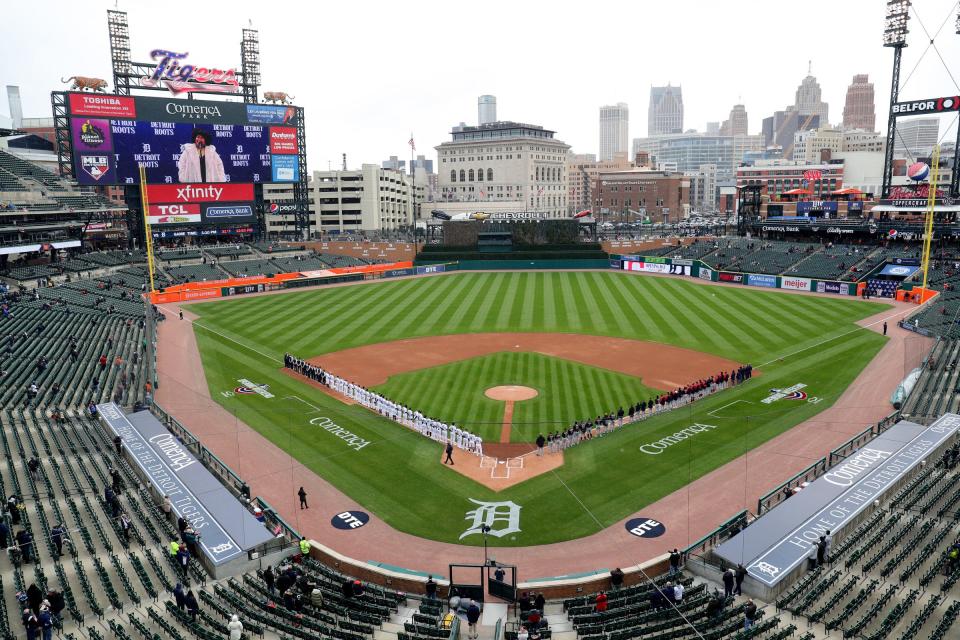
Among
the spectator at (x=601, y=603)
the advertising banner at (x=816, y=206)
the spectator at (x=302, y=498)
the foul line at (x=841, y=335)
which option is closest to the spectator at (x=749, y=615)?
the spectator at (x=601, y=603)

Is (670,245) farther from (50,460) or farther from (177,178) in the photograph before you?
(50,460)

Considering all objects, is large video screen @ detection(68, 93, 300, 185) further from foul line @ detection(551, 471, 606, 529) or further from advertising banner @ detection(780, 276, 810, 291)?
foul line @ detection(551, 471, 606, 529)

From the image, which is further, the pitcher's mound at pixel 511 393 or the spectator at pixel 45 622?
the pitcher's mound at pixel 511 393

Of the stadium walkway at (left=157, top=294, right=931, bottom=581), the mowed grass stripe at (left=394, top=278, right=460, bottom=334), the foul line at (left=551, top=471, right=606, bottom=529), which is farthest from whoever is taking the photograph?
the mowed grass stripe at (left=394, top=278, right=460, bottom=334)

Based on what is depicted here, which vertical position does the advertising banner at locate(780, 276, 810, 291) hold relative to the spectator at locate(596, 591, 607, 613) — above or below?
above

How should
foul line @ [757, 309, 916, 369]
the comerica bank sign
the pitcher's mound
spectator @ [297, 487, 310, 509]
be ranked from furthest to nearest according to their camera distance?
foul line @ [757, 309, 916, 369]
the pitcher's mound
the comerica bank sign
spectator @ [297, 487, 310, 509]

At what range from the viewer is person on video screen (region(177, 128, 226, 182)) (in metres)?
65.9

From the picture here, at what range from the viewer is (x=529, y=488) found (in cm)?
1995

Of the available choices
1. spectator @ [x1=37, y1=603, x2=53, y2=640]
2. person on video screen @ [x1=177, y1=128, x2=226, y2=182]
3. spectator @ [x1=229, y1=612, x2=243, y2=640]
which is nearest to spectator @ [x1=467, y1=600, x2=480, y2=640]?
spectator @ [x1=229, y1=612, x2=243, y2=640]

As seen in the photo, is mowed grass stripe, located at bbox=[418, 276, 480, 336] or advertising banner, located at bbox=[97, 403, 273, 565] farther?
mowed grass stripe, located at bbox=[418, 276, 480, 336]

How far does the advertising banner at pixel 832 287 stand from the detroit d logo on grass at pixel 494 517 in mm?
48399

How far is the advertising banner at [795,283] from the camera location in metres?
58.1

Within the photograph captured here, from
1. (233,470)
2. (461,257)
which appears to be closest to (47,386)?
(233,470)

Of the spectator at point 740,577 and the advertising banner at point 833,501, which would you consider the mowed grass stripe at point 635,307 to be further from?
the spectator at point 740,577
